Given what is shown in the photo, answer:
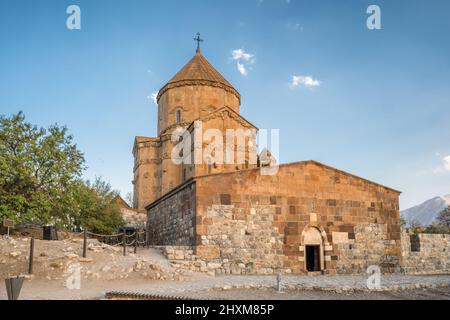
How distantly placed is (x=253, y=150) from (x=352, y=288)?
1787 centimetres

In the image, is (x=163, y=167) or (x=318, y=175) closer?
(x=318, y=175)

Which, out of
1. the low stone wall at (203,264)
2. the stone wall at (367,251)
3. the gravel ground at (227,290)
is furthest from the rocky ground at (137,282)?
the stone wall at (367,251)

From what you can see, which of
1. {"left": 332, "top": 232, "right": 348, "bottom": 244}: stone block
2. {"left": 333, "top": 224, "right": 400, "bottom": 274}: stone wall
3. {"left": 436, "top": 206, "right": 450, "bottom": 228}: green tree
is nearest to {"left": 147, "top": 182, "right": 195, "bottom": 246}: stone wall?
{"left": 332, "top": 232, "right": 348, "bottom": 244}: stone block

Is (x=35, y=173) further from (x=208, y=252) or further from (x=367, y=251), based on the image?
(x=367, y=251)

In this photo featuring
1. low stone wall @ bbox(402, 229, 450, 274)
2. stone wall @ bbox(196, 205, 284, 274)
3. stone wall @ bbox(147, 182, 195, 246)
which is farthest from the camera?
low stone wall @ bbox(402, 229, 450, 274)

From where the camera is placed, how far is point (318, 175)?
711 inches

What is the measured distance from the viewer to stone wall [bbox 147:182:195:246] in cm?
1661

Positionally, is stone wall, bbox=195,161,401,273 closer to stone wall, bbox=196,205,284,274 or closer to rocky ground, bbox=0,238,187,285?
stone wall, bbox=196,205,284,274

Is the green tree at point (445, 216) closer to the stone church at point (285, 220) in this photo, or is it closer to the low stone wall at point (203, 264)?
the stone church at point (285, 220)

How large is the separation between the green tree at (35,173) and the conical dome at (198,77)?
11900mm

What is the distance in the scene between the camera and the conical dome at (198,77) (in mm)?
31547

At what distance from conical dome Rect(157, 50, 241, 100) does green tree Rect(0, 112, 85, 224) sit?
469 inches
